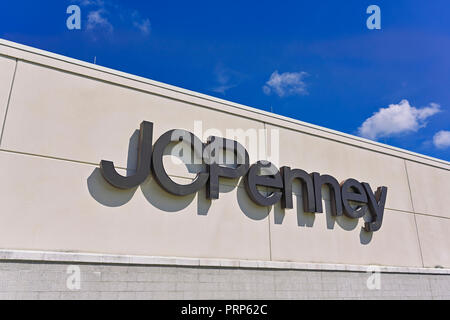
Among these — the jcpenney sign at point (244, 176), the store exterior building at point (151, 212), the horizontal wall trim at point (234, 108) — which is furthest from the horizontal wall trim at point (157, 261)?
the horizontal wall trim at point (234, 108)

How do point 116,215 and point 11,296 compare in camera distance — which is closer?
point 11,296

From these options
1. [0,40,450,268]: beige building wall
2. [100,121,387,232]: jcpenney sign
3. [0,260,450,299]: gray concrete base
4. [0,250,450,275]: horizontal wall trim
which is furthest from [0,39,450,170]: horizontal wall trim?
[0,260,450,299]: gray concrete base

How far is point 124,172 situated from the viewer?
8211 millimetres

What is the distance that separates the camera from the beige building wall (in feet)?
23.8

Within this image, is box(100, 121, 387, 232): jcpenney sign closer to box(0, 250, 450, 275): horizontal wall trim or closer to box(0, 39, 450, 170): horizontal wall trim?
box(0, 39, 450, 170): horizontal wall trim

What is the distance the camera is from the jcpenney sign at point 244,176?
332 inches

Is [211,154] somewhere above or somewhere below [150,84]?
below

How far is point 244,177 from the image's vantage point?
32.3 feet

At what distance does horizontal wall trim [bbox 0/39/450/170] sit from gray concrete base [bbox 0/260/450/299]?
13.6 feet

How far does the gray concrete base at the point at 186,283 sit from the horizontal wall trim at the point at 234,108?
163 inches
